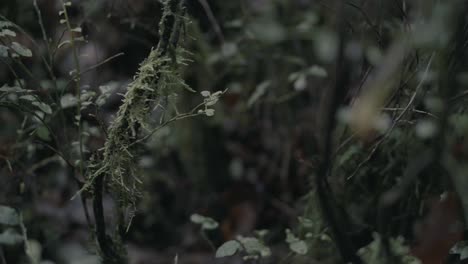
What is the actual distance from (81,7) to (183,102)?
37.2 inches

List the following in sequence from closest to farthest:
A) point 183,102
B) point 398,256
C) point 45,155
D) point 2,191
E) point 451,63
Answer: point 451,63, point 398,256, point 2,191, point 45,155, point 183,102

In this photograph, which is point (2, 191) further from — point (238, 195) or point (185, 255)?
point (238, 195)

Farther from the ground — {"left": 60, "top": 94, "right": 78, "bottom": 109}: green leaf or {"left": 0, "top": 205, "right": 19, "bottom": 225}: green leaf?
{"left": 60, "top": 94, "right": 78, "bottom": 109}: green leaf

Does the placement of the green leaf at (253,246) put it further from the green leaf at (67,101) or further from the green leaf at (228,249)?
the green leaf at (67,101)

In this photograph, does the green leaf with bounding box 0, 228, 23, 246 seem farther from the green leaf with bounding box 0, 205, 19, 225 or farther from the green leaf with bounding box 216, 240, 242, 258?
the green leaf with bounding box 216, 240, 242, 258

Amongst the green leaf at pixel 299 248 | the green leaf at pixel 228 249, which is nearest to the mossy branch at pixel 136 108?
the green leaf at pixel 228 249

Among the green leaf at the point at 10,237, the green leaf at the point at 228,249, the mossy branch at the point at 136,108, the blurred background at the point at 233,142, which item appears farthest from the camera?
the blurred background at the point at 233,142

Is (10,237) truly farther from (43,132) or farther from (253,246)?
(253,246)

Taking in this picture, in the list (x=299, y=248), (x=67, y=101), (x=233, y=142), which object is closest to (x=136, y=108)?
(x=67, y=101)

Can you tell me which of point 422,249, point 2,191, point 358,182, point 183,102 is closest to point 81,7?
point 2,191

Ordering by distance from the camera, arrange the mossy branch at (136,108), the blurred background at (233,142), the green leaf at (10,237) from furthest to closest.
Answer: the blurred background at (233,142) → the green leaf at (10,237) → the mossy branch at (136,108)

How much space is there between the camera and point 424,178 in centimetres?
195

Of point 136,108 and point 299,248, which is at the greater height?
point 136,108

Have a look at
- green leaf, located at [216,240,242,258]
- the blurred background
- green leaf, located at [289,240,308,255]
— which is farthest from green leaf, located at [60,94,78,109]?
green leaf, located at [289,240,308,255]
